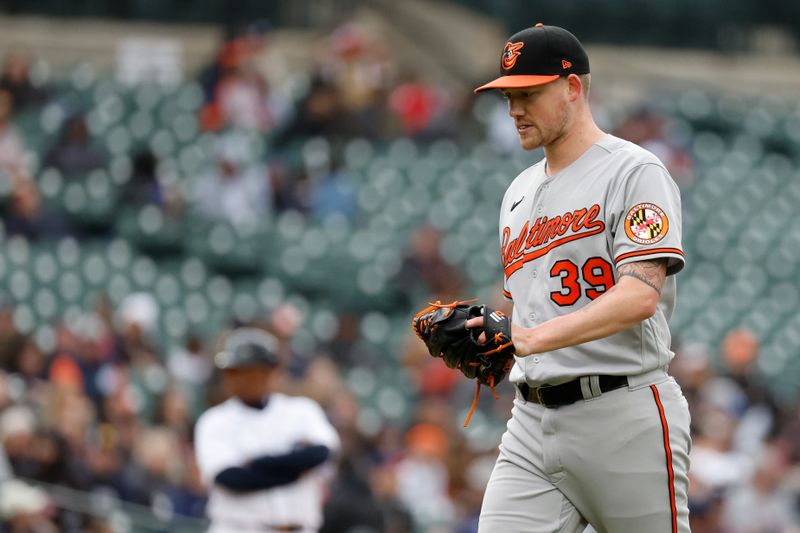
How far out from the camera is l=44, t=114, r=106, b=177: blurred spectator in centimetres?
1164

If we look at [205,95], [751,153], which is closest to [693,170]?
[751,153]

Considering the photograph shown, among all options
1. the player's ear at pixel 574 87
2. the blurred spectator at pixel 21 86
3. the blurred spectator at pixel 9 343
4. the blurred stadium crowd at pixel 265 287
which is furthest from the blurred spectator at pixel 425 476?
the blurred spectator at pixel 21 86

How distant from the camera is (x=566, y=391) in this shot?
3346mm

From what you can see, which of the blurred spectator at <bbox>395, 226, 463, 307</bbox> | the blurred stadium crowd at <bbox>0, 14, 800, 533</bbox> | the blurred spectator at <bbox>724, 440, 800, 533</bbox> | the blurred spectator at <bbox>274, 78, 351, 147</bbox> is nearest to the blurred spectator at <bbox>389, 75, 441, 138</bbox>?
the blurred stadium crowd at <bbox>0, 14, 800, 533</bbox>

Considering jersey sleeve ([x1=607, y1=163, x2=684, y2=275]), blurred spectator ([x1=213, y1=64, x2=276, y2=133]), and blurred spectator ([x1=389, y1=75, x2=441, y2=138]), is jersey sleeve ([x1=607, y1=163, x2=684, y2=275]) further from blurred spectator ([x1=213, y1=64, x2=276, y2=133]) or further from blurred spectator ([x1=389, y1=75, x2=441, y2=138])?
blurred spectator ([x1=389, y1=75, x2=441, y2=138])

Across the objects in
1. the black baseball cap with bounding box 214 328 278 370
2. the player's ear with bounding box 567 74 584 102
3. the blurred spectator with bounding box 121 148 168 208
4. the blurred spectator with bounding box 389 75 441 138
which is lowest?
the blurred spectator with bounding box 121 148 168 208

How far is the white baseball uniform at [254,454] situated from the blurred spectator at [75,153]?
7.07 metres

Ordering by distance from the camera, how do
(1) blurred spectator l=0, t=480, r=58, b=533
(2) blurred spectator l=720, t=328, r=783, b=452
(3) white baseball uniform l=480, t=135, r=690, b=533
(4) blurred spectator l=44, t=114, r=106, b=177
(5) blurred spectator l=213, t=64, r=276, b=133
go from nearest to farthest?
(3) white baseball uniform l=480, t=135, r=690, b=533 < (1) blurred spectator l=0, t=480, r=58, b=533 < (2) blurred spectator l=720, t=328, r=783, b=452 < (4) blurred spectator l=44, t=114, r=106, b=177 < (5) blurred spectator l=213, t=64, r=276, b=133

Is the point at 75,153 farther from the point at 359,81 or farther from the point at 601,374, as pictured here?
the point at 601,374

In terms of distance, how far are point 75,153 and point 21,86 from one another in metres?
1.15

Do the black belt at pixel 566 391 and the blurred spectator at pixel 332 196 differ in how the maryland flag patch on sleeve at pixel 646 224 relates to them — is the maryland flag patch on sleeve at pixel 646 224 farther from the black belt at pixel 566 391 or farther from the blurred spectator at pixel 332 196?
the blurred spectator at pixel 332 196

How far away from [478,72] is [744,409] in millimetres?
7592

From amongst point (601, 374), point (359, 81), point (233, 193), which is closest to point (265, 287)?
point (233, 193)

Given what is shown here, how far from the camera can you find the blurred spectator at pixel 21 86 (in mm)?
12304
